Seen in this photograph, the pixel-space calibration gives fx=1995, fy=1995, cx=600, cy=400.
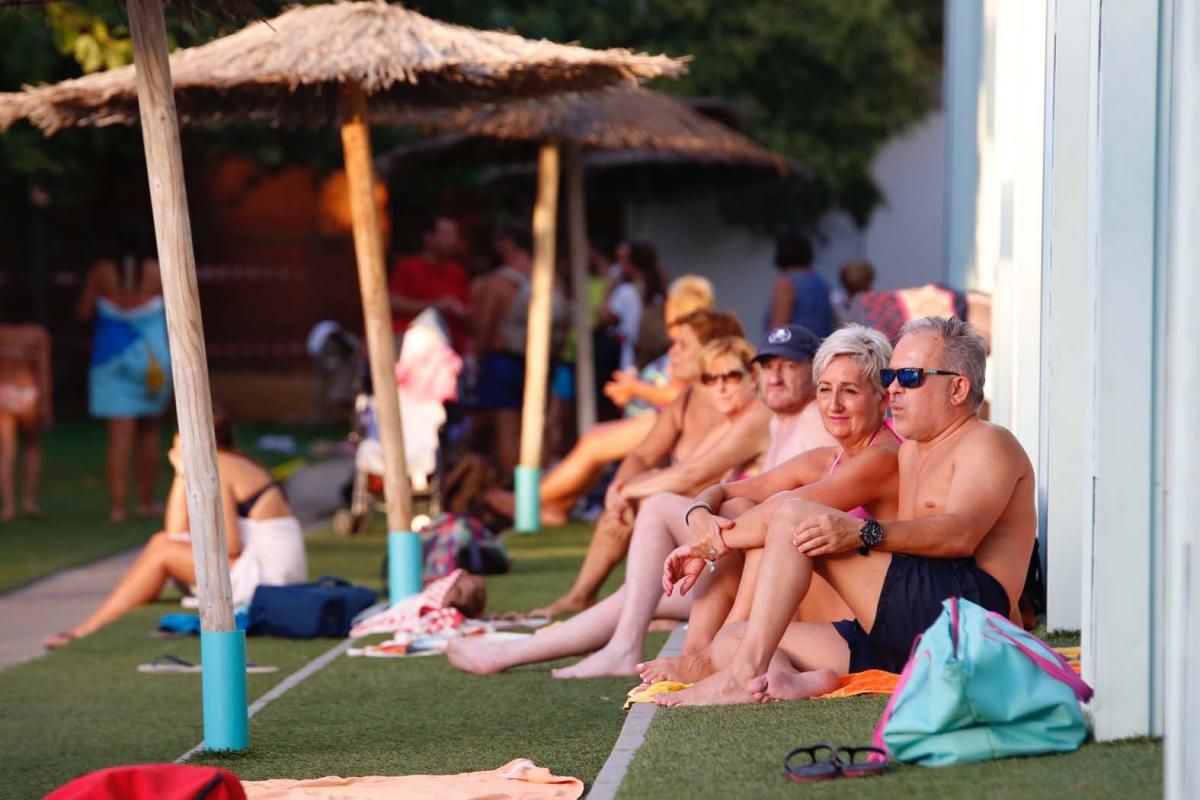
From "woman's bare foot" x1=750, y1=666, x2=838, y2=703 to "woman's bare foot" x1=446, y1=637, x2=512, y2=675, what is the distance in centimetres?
200

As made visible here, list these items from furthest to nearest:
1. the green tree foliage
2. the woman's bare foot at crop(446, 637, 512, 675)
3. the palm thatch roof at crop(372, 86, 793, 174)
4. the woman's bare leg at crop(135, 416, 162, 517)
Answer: the green tree foliage
the woman's bare leg at crop(135, 416, 162, 517)
the palm thatch roof at crop(372, 86, 793, 174)
the woman's bare foot at crop(446, 637, 512, 675)

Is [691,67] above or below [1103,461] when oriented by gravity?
above

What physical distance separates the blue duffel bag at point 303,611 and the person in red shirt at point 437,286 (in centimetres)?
581

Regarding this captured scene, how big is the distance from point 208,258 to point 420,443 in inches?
624

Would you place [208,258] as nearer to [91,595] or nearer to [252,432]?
[252,432]

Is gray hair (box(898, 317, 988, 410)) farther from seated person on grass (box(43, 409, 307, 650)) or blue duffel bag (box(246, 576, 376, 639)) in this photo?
seated person on grass (box(43, 409, 307, 650))

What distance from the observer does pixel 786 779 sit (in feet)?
16.0

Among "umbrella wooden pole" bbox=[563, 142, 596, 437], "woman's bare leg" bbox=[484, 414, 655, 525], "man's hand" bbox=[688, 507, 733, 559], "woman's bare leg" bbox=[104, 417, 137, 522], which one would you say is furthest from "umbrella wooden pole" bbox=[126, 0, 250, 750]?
"umbrella wooden pole" bbox=[563, 142, 596, 437]

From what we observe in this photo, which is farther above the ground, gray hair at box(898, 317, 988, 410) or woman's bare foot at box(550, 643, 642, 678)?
gray hair at box(898, 317, 988, 410)

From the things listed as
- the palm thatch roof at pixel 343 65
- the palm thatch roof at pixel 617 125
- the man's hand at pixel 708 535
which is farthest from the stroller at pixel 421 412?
the man's hand at pixel 708 535

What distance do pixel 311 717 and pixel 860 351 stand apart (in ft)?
7.71

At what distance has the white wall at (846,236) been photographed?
93.5 ft

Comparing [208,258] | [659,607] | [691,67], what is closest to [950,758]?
[659,607]

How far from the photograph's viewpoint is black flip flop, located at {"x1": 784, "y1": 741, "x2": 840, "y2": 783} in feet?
15.8
